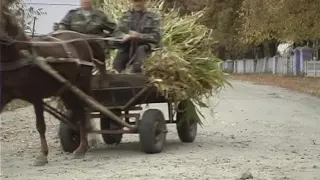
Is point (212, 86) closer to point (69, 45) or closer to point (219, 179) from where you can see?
point (69, 45)

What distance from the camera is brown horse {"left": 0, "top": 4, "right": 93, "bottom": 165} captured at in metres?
9.27

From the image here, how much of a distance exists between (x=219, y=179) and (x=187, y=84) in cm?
279

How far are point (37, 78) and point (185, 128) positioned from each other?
11.6ft

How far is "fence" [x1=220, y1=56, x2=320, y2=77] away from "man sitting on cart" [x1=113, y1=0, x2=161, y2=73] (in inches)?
1264

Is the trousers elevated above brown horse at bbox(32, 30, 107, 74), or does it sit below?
below

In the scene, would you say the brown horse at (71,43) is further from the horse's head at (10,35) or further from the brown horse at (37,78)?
the horse's head at (10,35)

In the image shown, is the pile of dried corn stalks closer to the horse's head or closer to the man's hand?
the man's hand

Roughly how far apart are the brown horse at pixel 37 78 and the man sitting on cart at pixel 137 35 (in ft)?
2.59

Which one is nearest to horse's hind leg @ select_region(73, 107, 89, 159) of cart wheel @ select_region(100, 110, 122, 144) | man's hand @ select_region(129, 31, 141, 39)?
cart wheel @ select_region(100, 110, 122, 144)

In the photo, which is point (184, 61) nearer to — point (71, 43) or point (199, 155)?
point (199, 155)

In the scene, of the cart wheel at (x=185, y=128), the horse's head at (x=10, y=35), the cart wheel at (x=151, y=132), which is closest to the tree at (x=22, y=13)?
the horse's head at (x=10, y=35)

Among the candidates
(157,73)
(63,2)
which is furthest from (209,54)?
(63,2)

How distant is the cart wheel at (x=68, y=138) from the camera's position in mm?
11297

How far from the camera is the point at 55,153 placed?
11445 millimetres
